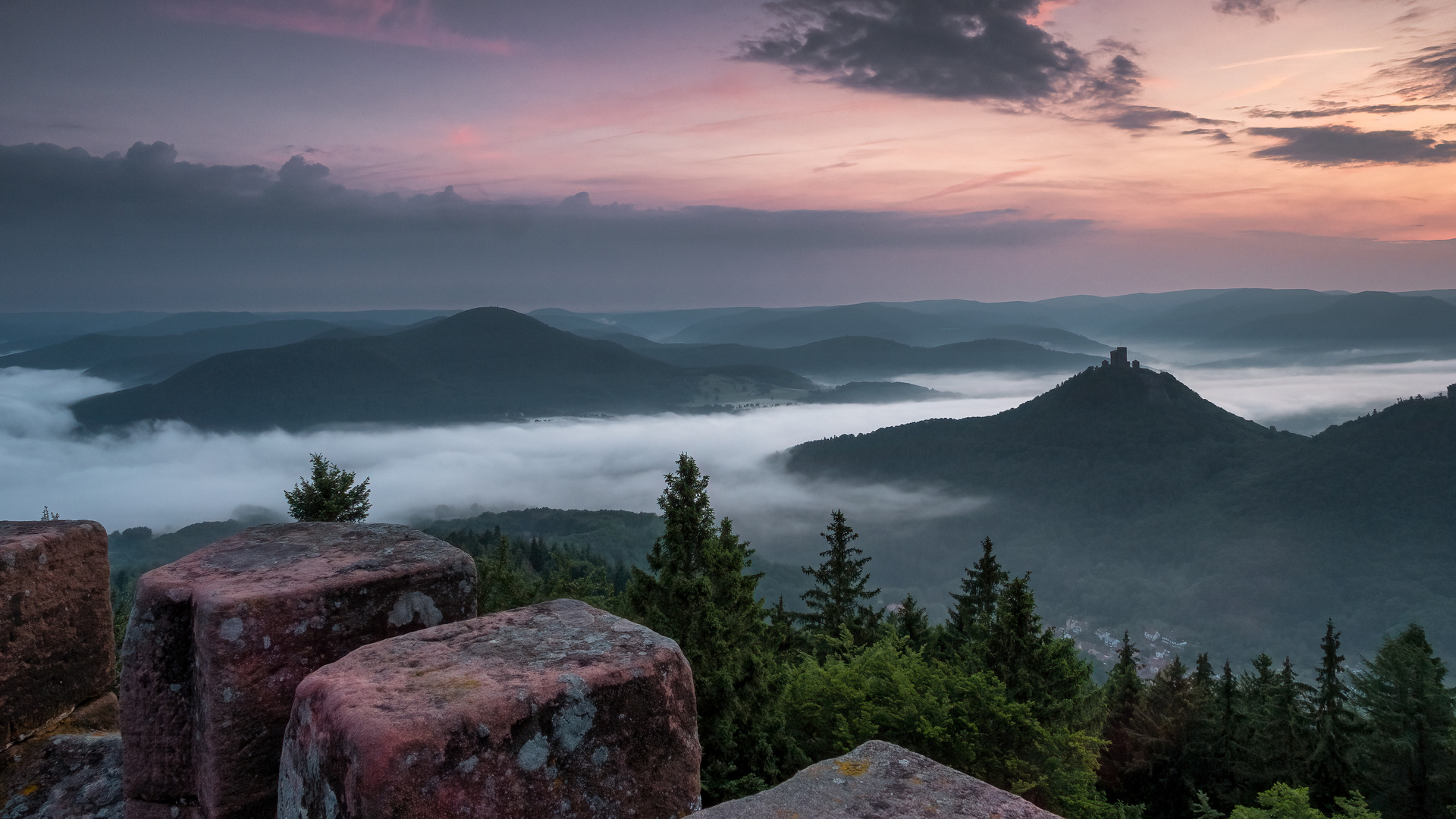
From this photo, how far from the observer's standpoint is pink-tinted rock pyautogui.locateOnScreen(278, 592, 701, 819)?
3457 mm

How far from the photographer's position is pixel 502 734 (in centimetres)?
369

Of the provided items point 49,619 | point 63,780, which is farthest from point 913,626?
point 49,619

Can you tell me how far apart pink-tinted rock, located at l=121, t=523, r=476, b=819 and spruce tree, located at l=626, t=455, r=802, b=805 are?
347 inches

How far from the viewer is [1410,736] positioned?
105 feet

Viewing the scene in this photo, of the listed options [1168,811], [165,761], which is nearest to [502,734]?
[165,761]

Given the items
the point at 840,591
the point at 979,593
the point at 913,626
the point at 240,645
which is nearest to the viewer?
the point at 240,645

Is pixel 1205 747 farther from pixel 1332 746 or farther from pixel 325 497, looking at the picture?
pixel 325 497

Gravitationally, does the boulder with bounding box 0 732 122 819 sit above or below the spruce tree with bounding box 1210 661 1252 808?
above

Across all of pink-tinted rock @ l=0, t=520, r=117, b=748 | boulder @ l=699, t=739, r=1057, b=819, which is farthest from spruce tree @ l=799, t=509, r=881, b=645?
boulder @ l=699, t=739, r=1057, b=819

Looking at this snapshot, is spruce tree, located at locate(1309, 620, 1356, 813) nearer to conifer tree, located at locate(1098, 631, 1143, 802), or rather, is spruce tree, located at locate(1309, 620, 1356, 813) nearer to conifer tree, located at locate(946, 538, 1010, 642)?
conifer tree, located at locate(1098, 631, 1143, 802)

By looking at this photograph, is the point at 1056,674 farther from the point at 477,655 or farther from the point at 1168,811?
the point at 477,655

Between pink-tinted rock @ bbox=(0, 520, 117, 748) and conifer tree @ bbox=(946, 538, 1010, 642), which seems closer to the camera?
pink-tinted rock @ bbox=(0, 520, 117, 748)

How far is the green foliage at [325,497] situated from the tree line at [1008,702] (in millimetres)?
10410

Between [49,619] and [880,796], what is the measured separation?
6.50 meters
